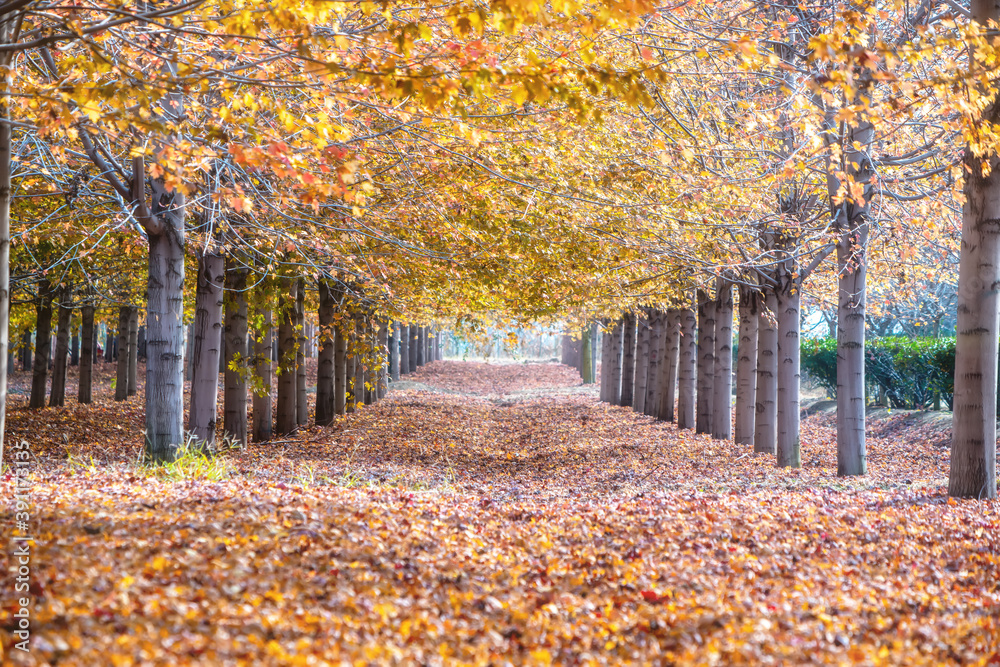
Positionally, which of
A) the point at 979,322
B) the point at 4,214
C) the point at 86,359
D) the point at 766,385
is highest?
the point at 4,214

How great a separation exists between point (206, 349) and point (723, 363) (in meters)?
10.0

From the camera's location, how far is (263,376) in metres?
12.6

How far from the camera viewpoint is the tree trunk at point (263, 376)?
12203 millimetres

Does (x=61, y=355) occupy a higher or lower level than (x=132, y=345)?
lower

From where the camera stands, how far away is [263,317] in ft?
41.9

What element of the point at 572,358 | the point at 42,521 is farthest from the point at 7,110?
the point at 572,358

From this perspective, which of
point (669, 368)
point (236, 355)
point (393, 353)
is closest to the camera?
point (236, 355)

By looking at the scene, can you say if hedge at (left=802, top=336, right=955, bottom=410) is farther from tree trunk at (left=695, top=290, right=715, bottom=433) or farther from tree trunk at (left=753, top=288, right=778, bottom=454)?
tree trunk at (left=753, top=288, right=778, bottom=454)

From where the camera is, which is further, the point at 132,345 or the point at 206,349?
the point at 132,345

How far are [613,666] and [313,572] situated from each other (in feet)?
5.78

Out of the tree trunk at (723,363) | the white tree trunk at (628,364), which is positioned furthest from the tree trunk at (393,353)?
the tree trunk at (723,363)

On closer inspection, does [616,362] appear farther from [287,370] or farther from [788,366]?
[287,370]

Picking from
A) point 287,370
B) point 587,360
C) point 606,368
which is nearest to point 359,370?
point 287,370

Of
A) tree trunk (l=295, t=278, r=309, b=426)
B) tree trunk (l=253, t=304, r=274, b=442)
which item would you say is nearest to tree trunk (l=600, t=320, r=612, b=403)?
tree trunk (l=295, t=278, r=309, b=426)
